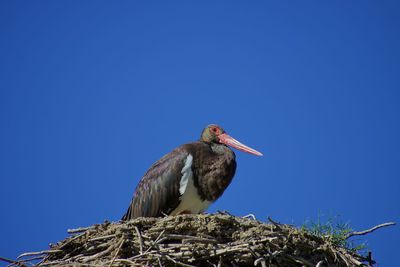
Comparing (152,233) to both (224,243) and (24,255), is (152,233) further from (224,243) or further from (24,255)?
(24,255)

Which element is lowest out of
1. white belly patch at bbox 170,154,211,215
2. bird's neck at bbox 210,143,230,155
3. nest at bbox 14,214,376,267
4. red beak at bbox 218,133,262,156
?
nest at bbox 14,214,376,267

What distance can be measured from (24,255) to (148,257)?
1656 mm

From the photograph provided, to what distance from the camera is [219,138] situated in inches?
462

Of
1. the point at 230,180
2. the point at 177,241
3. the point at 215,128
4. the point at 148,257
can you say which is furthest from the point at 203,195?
the point at 148,257

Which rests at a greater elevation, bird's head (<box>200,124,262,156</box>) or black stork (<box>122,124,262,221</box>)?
bird's head (<box>200,124,262,156</box>)

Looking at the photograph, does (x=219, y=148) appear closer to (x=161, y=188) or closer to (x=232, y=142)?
(x=232, y=142)

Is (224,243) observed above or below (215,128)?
below

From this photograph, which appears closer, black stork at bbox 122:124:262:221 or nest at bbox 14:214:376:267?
nest at bbox 14:214:376:267

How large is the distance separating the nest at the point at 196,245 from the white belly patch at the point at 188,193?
2.11m

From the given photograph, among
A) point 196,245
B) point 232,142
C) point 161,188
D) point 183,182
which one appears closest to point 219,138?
point 232,142

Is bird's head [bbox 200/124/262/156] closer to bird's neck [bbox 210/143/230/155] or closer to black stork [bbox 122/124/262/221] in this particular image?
bird's neck [bbox 210/143/230/155]

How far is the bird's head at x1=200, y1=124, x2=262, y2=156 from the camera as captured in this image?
11711 millimetres

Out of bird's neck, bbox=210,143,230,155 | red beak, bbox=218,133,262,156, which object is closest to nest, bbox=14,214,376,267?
bird's neck, bbox=210,143,230,155

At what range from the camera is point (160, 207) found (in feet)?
33.9
